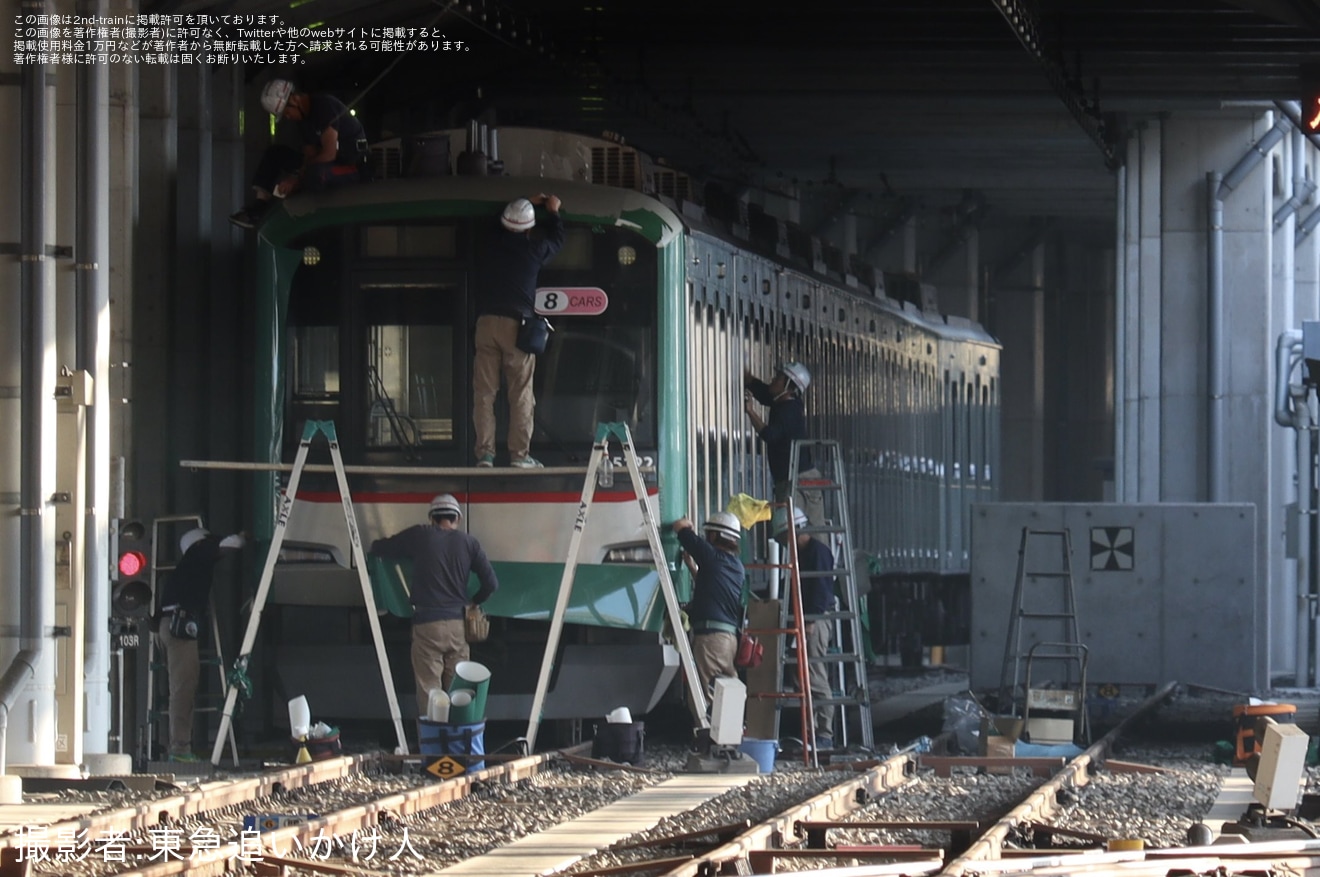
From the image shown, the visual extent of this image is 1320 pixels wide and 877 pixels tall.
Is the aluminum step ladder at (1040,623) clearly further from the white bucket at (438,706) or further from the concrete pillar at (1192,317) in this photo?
the concrete pillar at (1192,317)

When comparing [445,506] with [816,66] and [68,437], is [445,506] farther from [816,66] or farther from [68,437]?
[816,66]

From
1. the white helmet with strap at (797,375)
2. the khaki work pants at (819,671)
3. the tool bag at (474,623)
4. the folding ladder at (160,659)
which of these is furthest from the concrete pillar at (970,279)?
the tool bag at (474,623)

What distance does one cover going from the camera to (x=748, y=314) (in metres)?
15.9

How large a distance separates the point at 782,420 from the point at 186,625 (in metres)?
4.18

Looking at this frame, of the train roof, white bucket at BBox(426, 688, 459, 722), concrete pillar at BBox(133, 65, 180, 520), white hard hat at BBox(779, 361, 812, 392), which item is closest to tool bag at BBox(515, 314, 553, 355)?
the train roof

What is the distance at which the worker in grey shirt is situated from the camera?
13.5m

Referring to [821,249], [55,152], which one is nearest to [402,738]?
[55,152]

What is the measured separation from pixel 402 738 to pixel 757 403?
4.04m

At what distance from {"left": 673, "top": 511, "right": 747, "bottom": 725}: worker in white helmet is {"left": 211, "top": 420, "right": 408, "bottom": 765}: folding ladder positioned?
6.07ft

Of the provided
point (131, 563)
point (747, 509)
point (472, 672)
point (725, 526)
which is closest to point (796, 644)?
point (725, 526)

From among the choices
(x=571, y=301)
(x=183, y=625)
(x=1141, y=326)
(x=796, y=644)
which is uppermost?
(x=1141, y=326)

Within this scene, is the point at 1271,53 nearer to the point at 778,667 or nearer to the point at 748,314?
the point at 748,314

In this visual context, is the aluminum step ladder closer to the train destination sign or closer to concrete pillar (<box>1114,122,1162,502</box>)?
the train destination sign

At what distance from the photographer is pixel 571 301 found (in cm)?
1395
